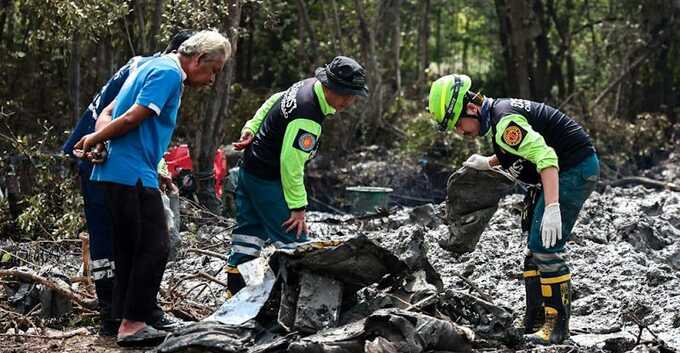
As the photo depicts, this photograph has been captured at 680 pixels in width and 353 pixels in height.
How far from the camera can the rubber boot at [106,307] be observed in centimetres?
542

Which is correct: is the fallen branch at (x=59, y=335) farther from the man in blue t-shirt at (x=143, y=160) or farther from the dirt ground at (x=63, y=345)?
the man in blue t-shirt at (x=143, y=160)

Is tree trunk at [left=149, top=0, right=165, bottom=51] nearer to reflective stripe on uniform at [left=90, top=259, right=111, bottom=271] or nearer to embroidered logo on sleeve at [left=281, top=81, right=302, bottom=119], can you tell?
embroidered logo on sleeve at [left=281, top=81, right=302, bottom=119]

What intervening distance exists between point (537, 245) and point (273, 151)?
5.08 feet

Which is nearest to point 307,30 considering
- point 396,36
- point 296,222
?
point 396,36

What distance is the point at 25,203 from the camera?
8.82 m

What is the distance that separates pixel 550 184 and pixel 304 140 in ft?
4.31

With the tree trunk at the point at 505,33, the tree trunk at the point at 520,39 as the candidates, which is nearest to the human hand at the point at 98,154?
the tree trunk at the point at 520,39

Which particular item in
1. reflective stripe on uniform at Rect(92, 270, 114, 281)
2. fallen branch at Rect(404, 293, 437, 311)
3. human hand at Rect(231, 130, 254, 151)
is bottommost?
fallen branch at Rect(404, 293, 437, 311)

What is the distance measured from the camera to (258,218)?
580cm

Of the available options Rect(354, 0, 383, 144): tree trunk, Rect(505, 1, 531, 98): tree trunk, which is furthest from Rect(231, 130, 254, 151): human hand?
Rect(505, 1, 531, 98): tree trunk

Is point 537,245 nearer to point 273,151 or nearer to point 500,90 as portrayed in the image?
point 273,151

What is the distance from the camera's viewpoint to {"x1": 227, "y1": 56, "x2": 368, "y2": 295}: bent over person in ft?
17.7

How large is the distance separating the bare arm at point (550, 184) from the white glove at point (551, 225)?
0.04 m

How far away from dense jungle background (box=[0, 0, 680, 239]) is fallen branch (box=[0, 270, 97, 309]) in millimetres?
1997
